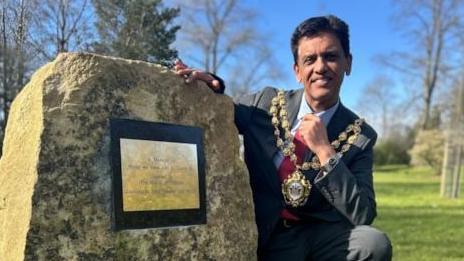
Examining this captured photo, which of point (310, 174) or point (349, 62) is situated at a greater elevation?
point (349, 62)

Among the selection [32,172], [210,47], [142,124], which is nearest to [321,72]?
[142,124]

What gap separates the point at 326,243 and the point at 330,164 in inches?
18.0

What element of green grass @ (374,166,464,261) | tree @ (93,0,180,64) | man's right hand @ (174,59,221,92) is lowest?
green grass @ (374,166,464,261)

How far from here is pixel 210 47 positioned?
13.4 metres

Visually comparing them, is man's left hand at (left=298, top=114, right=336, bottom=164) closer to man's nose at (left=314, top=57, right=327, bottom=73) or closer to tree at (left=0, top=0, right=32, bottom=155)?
man's nose at (left=314, top=57, right=327, bottom=73)

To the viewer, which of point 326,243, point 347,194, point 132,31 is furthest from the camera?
point 132,31

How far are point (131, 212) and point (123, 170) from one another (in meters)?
0.18

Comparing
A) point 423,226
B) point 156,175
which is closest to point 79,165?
point 156,175

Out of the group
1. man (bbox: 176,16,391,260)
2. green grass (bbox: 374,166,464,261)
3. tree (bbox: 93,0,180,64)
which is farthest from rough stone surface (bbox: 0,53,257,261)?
green grass (bbox: 374,166,464,261)

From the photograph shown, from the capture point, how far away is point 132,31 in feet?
11.8

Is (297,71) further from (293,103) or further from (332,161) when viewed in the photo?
(332,161)

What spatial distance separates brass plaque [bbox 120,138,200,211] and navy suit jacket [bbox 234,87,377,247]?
557 millimetres

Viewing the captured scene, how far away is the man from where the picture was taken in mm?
2727

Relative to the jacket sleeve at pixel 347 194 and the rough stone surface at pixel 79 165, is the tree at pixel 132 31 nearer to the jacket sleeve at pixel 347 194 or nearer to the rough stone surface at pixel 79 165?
the rough stone surface at pixel 79 165
